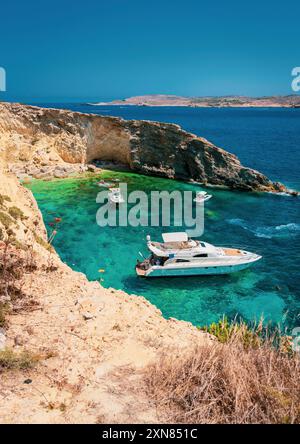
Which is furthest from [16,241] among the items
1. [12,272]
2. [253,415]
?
[253,415]

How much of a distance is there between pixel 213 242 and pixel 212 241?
0.21m

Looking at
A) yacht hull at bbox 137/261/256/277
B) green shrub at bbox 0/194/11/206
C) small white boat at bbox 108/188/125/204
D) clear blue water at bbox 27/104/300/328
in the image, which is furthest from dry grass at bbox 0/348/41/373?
small white boat at bbox 108/188/125/204

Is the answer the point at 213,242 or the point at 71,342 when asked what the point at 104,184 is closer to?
the point at 213,242

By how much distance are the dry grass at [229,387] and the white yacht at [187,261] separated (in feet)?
57.1

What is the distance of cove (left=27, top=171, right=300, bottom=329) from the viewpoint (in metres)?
22.8

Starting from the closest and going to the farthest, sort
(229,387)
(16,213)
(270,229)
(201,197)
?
(229,387) → (16,213) → (270,229) → (201,197)

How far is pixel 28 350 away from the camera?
10305mm

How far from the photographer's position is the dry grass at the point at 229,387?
7.44 metres

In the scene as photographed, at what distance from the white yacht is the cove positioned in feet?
1.91

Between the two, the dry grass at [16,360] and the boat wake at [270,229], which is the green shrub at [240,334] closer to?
the dry grass at [16,360]

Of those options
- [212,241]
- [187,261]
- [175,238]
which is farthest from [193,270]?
[212,241]

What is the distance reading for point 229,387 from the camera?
7.78m

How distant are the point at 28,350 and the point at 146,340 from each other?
147 inches

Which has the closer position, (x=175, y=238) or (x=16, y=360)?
(x=16, y=360)
